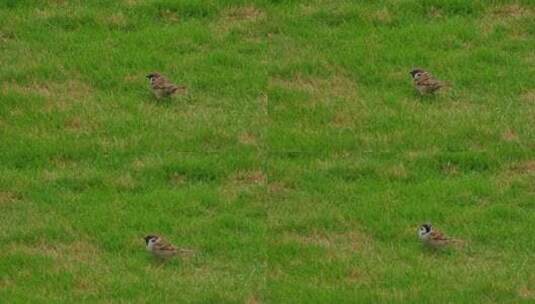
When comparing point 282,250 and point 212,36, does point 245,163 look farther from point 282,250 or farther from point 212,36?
point 212,36

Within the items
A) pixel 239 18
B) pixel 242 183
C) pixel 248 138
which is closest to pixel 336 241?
pixel 242 183

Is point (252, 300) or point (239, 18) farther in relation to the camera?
point (239, 18)

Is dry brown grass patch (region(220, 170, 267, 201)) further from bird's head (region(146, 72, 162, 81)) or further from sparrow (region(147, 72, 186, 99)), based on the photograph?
bird's head (region(146, 72, 162, 81))

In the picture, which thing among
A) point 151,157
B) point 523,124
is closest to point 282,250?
point 151,157

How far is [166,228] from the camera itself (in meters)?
21.3

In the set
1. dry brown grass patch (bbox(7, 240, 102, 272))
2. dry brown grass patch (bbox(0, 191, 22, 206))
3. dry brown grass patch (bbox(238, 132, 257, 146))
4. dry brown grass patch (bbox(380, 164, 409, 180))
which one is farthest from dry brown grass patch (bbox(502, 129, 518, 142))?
dry brown grass patch (bbox(0, 191, 22, 206))

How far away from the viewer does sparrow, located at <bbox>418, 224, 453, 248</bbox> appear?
67.8 ft

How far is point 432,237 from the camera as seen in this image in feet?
67.7

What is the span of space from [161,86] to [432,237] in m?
5.44

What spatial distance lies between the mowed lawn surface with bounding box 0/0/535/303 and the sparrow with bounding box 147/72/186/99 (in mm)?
181

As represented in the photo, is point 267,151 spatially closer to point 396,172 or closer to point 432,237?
point 396,172

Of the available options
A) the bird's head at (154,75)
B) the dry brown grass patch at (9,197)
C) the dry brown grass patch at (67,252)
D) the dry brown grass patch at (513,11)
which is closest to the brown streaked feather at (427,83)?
the dry brown grass patch at (513,11)

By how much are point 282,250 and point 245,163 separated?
2196 mm

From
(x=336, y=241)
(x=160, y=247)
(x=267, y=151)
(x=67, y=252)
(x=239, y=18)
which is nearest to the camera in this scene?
(x=160, y=247)
